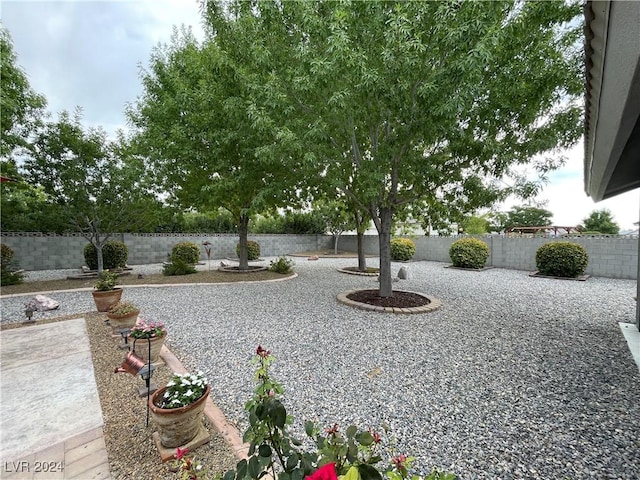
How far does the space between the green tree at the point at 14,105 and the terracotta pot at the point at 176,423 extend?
897cm

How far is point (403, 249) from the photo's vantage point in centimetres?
1280

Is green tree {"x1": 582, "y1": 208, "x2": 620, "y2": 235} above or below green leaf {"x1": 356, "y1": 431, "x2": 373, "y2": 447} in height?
above

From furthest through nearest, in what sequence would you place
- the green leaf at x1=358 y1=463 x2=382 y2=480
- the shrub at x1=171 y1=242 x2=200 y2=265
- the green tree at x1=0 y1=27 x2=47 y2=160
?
the shrub at x1=171 y1=242 x2=200 y2=265 < the green tree at x1=0 y1=27 x2=47 y2=160 < the green leaf at x1=358 y1=463 x2=382 y2=480

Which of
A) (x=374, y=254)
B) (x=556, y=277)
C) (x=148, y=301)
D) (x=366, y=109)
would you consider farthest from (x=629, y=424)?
(x=374, y=254)

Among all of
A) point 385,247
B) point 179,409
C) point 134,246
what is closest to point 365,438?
point 179,409

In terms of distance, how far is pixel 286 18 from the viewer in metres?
4.37

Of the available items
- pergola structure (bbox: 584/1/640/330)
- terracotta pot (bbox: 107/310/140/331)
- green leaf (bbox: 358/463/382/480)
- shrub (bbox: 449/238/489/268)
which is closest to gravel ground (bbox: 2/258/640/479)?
terracotta pot (bbox: 107/310/140/331)

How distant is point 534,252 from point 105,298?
497 inches

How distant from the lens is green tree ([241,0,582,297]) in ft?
11.3

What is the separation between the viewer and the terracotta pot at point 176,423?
1.71m

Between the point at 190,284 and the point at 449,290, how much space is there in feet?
23.0

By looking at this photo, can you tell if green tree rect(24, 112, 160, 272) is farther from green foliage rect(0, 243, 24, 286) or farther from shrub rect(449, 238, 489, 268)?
shrub rect(449, 238, 489, 268)

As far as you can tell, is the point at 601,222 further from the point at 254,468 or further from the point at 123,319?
the point at 123,319

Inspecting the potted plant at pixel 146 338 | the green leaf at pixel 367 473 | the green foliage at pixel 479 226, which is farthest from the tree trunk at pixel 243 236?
the green foliage at pixel 479 226
